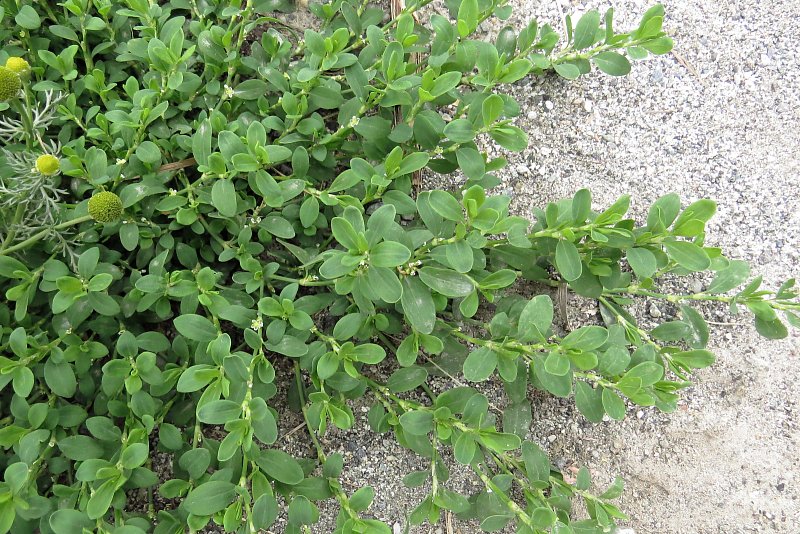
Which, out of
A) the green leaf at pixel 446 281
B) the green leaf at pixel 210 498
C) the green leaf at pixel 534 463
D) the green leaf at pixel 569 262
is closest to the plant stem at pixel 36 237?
the green leaf at pixel 210 498

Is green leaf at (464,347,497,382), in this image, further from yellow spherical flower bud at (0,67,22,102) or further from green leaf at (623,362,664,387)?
yellow spherical flower bud at (0,67,22,102)

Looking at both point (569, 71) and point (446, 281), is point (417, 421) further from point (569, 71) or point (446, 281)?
point (569, 71)

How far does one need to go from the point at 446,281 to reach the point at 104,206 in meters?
0.90

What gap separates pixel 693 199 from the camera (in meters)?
2.45

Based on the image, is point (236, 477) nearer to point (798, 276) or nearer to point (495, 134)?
point (495, 134)

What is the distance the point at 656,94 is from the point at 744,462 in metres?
1.46

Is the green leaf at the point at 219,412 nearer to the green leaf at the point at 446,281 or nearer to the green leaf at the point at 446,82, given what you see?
the green leaf at the point at 446,281

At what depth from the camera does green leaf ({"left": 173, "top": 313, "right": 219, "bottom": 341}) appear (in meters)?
1.67

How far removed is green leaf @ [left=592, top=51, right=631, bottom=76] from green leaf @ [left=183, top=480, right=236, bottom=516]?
166 cm

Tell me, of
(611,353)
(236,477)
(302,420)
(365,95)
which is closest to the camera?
(611,353)

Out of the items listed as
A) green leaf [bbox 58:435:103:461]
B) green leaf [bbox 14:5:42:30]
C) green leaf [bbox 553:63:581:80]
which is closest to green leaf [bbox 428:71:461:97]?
green leaf [bbox 553:63:581:80]

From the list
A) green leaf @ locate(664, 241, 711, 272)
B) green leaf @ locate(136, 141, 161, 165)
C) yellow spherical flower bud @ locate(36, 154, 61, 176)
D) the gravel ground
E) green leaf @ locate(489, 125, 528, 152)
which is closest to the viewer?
yellow spherical flower bud @ locate(36, 154, 61, 176)

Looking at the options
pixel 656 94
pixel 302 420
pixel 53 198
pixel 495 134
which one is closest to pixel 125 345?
pixel 53 198

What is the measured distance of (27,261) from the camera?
1.89 metres
